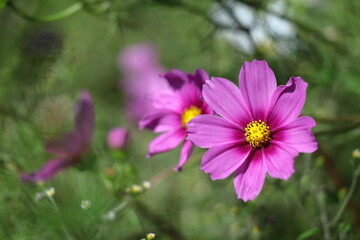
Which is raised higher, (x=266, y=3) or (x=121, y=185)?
(x=266, y=3)

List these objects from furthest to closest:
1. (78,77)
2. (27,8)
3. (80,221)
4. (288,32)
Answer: (27,8) < (78,77) < (288,32) < (80,221)

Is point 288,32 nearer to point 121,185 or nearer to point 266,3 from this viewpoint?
point 266,3

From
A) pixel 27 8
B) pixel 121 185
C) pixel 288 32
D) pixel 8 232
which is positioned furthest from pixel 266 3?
pixel 27 8

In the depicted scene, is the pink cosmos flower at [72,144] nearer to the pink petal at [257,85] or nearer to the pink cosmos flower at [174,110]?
the pink cosmos flower at [174,110]

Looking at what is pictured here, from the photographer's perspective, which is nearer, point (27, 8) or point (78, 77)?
point (78, 77)

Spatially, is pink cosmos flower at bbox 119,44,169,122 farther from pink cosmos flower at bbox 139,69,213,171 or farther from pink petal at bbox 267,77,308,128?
pink petal at bbox 267,77,308,128

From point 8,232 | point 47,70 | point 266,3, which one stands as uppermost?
point 266,3
